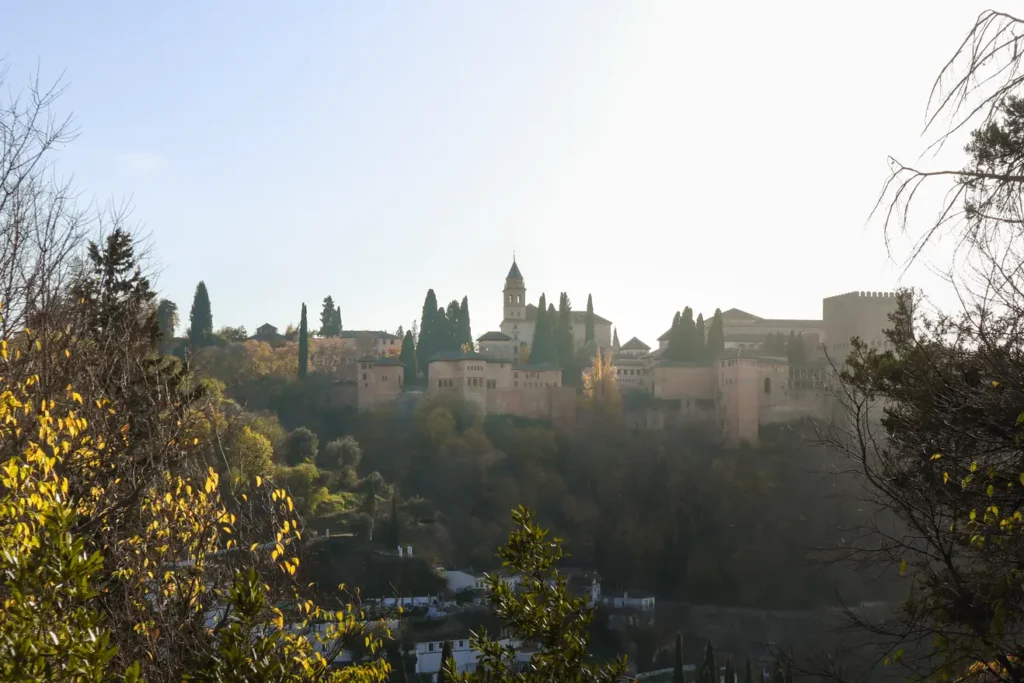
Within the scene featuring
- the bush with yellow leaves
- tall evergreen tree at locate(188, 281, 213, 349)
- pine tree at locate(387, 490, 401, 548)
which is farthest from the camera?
tall evergreen tree at locate(188, 281, 213, 349)

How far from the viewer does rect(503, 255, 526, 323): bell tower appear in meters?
53.7

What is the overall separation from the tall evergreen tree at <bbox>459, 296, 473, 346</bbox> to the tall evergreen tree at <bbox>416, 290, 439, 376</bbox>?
175cm

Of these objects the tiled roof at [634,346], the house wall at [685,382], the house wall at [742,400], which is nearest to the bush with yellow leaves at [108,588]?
the house wall at [742,400]

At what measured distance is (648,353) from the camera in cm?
5062

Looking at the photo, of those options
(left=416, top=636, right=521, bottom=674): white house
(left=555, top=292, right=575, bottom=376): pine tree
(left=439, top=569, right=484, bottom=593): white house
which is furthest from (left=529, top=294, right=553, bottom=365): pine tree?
(left=416, top=636, right=521, bottom=674): white house

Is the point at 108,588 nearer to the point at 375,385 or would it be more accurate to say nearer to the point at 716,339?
the point at 375,385

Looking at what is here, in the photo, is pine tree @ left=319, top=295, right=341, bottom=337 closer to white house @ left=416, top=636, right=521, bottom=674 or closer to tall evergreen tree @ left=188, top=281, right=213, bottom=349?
tall evergreen tree @ left=188, top=281, right=213, bottom=349

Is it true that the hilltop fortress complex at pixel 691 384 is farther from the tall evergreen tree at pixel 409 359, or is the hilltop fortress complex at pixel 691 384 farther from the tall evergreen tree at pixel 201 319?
the tall evergreen tree at pixel 201 319

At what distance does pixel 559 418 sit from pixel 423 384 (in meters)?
6.36

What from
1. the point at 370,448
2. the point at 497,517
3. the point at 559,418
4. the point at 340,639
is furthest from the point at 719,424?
the point at 340,639

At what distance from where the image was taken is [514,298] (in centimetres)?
5428

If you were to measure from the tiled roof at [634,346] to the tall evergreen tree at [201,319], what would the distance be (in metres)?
21.9

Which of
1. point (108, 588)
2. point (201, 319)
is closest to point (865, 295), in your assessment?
point (201, 319)

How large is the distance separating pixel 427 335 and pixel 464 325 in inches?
101
